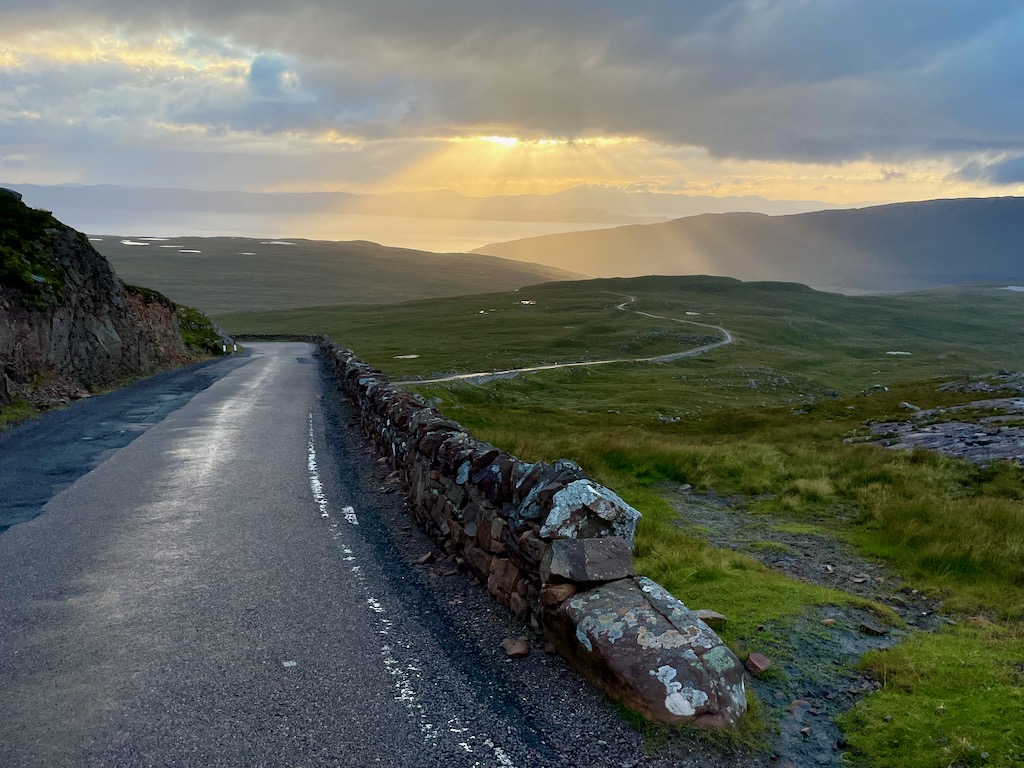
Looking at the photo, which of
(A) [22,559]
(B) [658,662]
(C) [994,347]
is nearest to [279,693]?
(B) [658,662]

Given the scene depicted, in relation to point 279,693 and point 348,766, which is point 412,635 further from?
point 348,766

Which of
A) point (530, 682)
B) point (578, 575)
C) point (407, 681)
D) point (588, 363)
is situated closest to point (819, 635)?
point (578, 575)

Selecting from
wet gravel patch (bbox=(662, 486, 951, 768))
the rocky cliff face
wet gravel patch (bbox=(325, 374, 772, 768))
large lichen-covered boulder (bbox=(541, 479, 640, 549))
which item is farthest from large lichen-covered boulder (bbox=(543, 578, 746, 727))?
the rocky cliff face

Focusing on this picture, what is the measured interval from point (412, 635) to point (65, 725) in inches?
123

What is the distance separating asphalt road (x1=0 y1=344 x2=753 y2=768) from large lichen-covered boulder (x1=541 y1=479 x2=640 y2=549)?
1.21 m

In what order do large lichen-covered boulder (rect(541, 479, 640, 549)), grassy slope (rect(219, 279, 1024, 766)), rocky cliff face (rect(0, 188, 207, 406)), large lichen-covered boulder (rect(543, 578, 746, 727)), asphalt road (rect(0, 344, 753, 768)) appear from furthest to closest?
rocky cliff face (rect(0, 188, 207, 406)), large lichen-covered boulder (rect(541, 479, 640, 549)), grassy slope (rect(219, 279, 1024, 766)), large lichen-covered boulder (rect(543, 578, 746, 727)), asphalt road (rect(0, 344, 753, 768))

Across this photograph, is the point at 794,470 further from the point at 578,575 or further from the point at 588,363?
the point at 588,363

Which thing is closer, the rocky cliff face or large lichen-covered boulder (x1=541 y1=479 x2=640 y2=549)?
large lichen-covered boulder (x1=541 y1=479 x2=640 y2=549)

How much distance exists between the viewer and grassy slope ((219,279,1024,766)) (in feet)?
20.6

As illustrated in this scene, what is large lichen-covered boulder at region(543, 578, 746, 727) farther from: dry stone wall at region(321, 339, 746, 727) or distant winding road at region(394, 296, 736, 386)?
distant winding road at region(394, 296, 736, 386)

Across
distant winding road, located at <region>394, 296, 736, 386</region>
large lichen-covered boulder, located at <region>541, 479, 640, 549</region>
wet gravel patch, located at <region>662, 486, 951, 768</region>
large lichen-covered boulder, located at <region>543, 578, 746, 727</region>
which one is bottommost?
distant winding road, located at <region>394, 296, 736, 386</region>

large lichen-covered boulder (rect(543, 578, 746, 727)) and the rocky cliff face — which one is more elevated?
the rocky cliff face

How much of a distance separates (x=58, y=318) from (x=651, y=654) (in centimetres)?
2824

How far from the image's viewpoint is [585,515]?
7.74 metres
